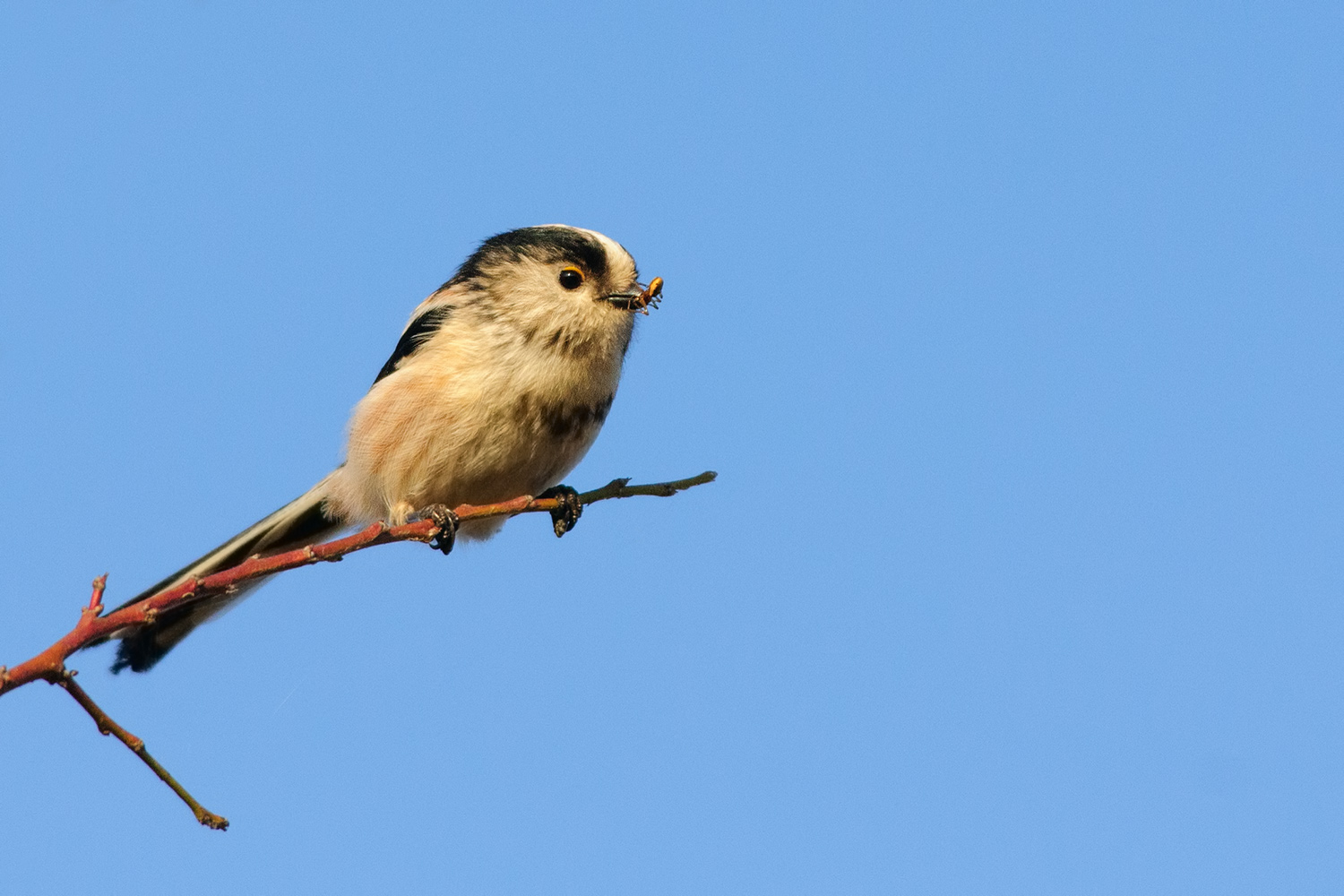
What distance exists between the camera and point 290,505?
19.5 ft

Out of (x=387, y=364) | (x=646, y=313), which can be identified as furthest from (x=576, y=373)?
(x=387, y=364)

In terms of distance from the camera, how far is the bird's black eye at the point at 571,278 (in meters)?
5.68

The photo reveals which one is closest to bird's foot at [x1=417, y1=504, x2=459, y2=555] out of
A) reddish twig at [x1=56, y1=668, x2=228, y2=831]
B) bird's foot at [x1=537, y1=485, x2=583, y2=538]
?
bird's foot at [x1=537, y1=485, x2=583, y2=538]

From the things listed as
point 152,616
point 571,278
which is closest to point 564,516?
point 571,278

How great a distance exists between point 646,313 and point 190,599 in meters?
2.91

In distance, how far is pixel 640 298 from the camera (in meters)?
5.59

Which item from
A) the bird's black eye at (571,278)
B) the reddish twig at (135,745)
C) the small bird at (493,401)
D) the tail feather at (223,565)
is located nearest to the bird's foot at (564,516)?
the small bird at (493,401)

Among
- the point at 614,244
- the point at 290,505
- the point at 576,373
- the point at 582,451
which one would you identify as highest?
the point at 614,244

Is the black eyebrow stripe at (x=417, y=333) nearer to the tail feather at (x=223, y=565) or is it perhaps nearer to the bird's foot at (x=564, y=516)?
the tail feather at (x=223, y=565)

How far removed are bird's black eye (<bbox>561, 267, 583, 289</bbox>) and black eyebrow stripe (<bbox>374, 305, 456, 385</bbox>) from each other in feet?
1.95

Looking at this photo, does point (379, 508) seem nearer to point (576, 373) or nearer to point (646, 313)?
point (576, 373)

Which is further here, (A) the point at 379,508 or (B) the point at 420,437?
(A) the point at 379,508

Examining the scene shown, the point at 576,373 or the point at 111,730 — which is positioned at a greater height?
the point at 576,373

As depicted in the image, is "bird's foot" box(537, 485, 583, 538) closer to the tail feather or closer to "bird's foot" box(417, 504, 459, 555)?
"bird's foot" box(417, 504, 459, 555)
